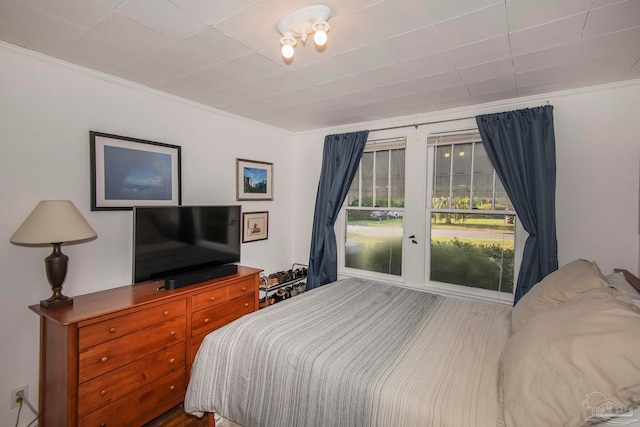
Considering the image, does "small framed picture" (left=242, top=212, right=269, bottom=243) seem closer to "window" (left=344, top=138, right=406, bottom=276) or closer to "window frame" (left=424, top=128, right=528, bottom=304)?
"window" (left=344, top=138, right=406, bottom=276)

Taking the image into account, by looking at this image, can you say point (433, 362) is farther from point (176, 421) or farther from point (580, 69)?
point (580, 69)

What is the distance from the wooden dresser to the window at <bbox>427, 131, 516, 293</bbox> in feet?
7.87

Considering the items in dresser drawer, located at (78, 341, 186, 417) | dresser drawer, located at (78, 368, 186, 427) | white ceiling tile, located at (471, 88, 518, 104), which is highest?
white ceiling tile, located at (471, 88, 518, 104)

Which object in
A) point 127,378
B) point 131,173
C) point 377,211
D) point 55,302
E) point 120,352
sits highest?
point 131,173

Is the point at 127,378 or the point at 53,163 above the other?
the point at 53,163

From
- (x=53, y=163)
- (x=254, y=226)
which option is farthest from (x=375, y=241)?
(x=53, y=163)

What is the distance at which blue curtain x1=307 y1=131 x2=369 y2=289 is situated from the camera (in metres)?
3.55

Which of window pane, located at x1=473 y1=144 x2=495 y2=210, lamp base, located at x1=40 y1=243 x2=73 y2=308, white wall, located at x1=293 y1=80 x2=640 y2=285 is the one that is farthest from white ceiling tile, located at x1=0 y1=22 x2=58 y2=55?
white wall, located at x1=293 y1=80 x2=640 y2=285

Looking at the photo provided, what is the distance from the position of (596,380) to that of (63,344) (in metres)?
2.50

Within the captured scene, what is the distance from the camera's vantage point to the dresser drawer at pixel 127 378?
1712 mm

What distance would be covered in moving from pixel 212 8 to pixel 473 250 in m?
3.03

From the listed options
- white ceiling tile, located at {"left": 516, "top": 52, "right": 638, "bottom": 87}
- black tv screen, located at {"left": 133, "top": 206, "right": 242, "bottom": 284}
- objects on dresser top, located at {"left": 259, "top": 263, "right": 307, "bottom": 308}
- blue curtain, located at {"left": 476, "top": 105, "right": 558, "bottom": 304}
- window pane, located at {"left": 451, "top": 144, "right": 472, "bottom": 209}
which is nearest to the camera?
white ceiling tile, located at {"left": 516, "top": 52, "right": 638, "bottom": 87}

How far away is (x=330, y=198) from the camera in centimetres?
363

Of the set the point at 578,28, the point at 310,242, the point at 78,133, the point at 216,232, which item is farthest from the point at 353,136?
the point at 78,133
